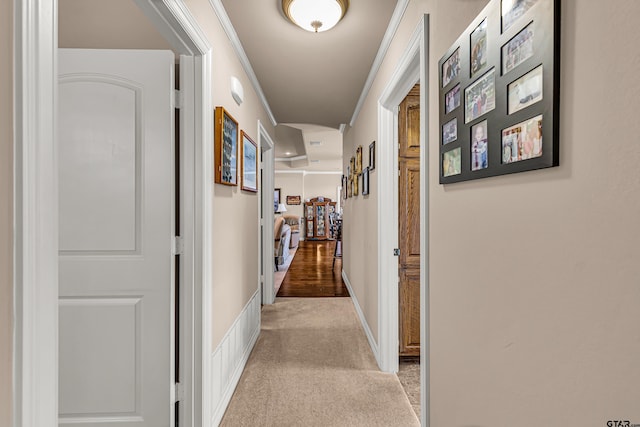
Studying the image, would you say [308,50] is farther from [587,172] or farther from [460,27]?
[587,172]

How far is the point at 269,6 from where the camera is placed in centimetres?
188

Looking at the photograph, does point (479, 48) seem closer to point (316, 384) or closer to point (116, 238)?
point (116, 238)

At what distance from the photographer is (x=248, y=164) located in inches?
105

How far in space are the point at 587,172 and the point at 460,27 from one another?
31.2 inches

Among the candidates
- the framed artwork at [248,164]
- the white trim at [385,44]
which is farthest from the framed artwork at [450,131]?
the framed artwork at [248,164]

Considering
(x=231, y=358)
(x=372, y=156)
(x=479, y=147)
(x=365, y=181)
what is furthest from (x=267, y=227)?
(x=479, y=147)

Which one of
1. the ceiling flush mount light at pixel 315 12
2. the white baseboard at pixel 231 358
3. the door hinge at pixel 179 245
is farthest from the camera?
the white baseboard at pixel 231 358

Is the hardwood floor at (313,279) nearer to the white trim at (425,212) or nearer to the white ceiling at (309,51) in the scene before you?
the white ceiling at (309,51)

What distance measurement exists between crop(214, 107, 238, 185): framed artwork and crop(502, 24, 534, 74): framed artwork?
1.45 m

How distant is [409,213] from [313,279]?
3.40 metres

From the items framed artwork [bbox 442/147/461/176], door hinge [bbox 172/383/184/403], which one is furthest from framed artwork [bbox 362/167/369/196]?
door hinge [bbox 172/383/184/403]

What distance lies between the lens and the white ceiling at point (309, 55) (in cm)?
196

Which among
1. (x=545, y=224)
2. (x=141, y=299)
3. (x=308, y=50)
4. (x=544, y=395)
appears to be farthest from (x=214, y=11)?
(x=544, y=395)

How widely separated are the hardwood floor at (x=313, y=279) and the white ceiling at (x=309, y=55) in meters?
2.48
